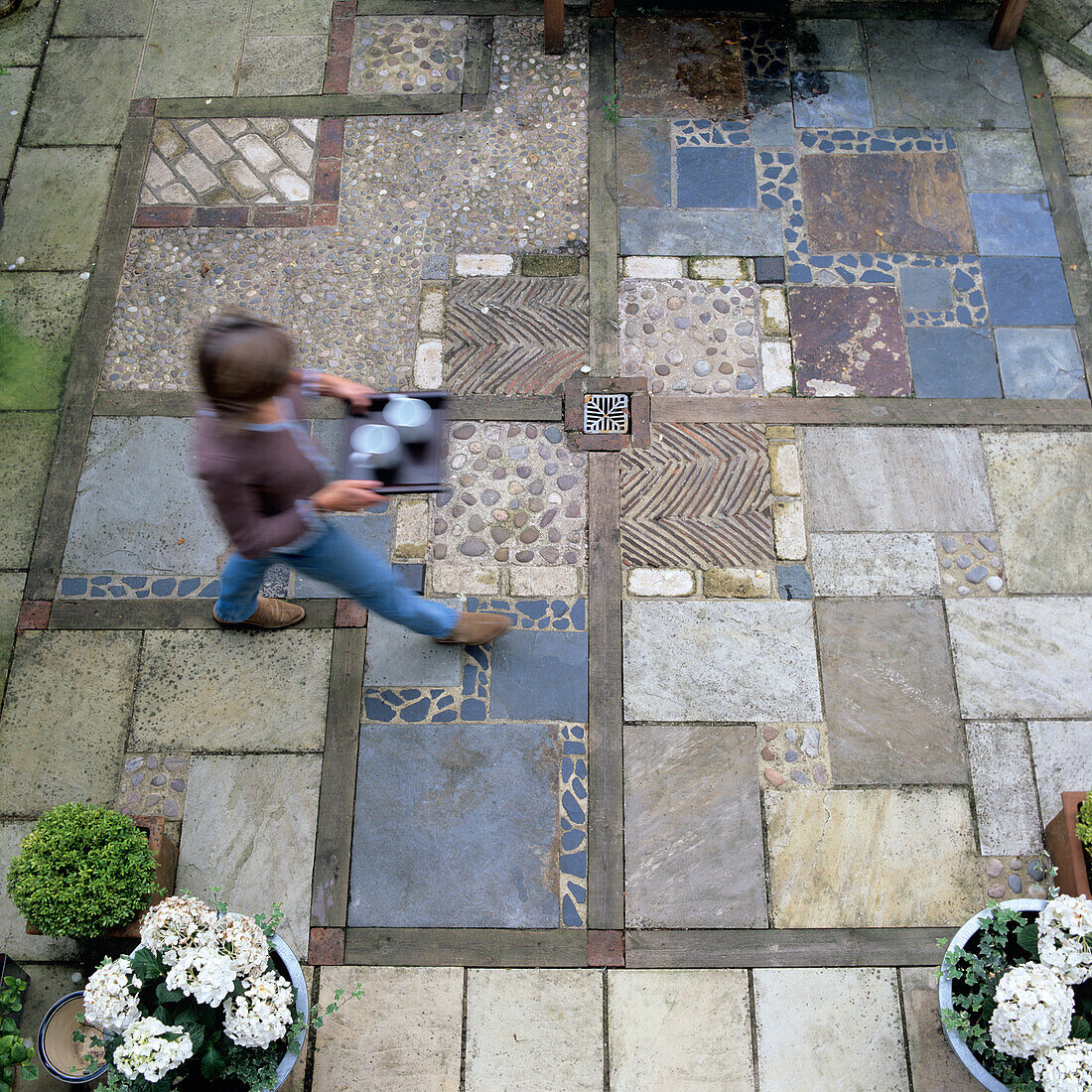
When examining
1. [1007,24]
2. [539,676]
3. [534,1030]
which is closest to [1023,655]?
[539,676]

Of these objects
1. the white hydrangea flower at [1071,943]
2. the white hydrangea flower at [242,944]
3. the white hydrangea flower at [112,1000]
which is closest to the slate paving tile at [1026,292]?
the white hydrangea flower at [1071,943]

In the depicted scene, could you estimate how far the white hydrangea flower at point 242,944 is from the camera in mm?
2561

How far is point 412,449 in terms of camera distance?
3.03m

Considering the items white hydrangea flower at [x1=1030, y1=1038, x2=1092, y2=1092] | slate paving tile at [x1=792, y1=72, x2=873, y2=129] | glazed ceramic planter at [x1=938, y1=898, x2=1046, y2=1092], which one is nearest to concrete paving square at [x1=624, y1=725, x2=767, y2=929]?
glazed ceramic planter at [x1=938, y1=898, x2=1046, y2=1092]

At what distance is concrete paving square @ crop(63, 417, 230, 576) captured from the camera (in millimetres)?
3877

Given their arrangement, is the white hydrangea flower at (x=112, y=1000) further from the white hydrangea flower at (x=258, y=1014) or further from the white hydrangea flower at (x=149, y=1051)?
the white hydrangea flower at (x=258, y=1014)

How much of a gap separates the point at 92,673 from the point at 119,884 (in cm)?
115

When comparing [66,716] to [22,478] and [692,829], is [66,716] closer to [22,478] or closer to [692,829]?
[22,478]

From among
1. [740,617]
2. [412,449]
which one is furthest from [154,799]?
[740,617]

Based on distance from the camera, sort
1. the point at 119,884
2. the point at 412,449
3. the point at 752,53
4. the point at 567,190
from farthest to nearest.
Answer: the point at 752,53 < the point at 567,190 < the point at 412,449 < the point at 119,884

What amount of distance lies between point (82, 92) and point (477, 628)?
3839mm

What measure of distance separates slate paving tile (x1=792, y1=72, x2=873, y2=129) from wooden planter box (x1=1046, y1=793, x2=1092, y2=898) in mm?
3499

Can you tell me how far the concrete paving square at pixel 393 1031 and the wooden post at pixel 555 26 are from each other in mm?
4542

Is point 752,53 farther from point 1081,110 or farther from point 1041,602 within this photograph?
point 1041,602
